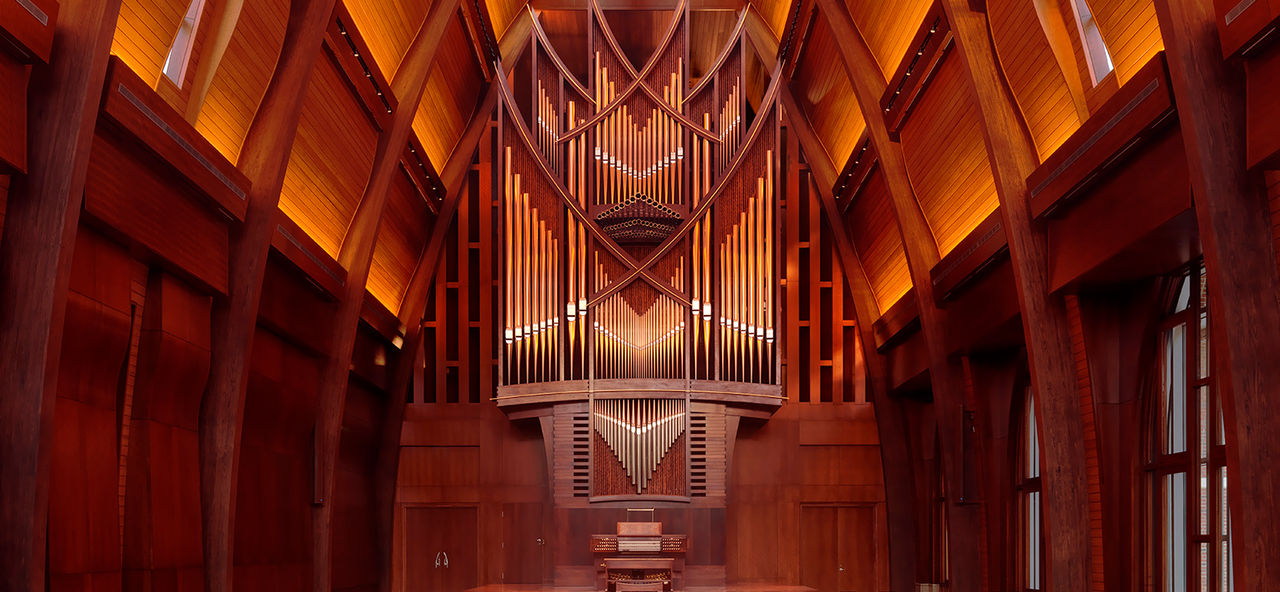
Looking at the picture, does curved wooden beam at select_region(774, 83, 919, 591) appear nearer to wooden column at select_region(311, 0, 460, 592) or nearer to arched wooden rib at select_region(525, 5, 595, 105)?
arched wooden rib at select_region(525, 5, 595, 105)

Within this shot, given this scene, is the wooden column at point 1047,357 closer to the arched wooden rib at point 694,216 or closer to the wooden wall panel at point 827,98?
the wooden wall panel at point 827,98

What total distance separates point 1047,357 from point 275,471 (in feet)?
22.3

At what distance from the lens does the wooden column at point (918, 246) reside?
12375 mm

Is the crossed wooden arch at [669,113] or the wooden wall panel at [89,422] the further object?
the crossed wooden arch at [669,113]

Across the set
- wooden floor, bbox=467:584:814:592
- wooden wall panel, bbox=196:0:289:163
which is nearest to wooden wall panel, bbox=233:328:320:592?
wooden wall panel, bbox=196:0:289:163

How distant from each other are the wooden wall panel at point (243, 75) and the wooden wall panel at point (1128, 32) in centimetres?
612

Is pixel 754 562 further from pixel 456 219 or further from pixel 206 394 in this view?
pixel 206 394

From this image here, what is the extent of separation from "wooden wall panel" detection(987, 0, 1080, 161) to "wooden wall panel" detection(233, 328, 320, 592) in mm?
6632

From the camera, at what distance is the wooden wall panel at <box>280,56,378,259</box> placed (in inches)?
440

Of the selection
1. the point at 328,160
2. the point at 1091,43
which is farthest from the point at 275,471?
the point at 1091,43

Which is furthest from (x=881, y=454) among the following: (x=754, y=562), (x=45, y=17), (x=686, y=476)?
(x=45, y=17)

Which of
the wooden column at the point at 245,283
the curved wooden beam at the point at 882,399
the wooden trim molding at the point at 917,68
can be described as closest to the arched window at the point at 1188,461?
the wooden trim molding at the point at 917,68

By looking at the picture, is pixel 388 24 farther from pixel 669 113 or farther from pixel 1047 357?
pixel 1047 357

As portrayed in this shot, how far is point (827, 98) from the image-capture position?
1462cm
